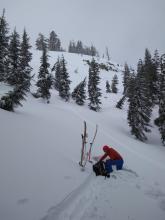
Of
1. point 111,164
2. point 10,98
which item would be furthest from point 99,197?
point 10,98

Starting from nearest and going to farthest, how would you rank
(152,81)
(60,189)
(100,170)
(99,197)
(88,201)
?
(88,201), (60,189), (99,197), (100,170), (152,81)

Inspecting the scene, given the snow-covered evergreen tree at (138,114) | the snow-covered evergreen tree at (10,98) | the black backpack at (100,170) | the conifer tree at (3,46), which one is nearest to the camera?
the black backpack at (100,170)

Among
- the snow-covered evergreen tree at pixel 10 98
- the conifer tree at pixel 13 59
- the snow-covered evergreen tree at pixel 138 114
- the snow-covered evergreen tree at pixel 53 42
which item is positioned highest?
the snow-covered evergreen tree at pixel 53 42

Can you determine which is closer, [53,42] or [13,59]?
[13,59]

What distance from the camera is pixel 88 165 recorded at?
992 centimetres

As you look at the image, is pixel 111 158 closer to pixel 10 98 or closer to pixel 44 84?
pixel 10 98

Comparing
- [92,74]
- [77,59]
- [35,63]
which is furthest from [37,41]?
[92,74]

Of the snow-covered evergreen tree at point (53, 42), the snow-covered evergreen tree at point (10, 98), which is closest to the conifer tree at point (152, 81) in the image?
the snow-covered evergreen tree at point (10, 98)

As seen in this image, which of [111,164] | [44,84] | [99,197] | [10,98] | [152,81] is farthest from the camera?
[152,81]

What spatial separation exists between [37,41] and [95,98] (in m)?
84.6

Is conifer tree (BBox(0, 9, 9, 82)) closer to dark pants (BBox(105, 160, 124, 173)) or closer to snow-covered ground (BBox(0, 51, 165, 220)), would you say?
snow-covered ground (BBox(0, 51, 165, 220))

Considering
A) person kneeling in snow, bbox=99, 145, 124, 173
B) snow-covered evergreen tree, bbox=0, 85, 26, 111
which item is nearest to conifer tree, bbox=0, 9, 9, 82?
snow-covered evergreen tree, bbox=0, 85, 26, 111

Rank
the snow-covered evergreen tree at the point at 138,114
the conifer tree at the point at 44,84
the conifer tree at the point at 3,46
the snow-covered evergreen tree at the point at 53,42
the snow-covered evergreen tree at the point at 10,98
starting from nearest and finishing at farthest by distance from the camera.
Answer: the snow-covered evergreen tree at the point at 10,98 < the snow-covered evergreen tree at the point at 138,114 < the conifer tree at the point at 3,46 < the conifer tree at the point at 44,84 < the snow-covered evergreen tree at the point at 53,42

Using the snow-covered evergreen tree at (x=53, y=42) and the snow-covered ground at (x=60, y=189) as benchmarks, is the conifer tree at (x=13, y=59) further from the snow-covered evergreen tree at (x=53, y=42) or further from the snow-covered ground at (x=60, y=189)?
the snow-covered evergreen tree at (x=53, y=42)
